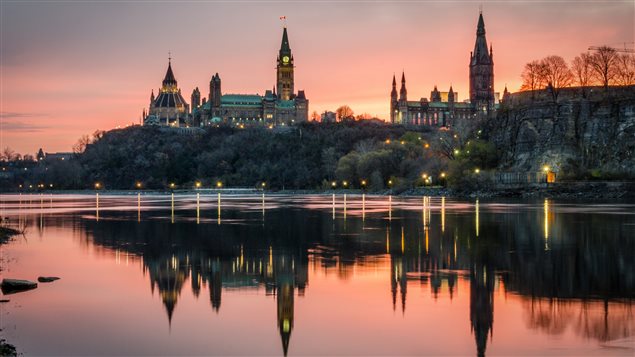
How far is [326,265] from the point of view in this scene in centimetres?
2820

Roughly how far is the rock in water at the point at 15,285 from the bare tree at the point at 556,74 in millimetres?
115442

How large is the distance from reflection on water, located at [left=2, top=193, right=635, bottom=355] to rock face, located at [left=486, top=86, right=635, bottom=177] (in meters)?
66.2

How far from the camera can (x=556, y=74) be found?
129750mm

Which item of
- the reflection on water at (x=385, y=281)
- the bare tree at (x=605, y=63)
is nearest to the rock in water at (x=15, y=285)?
the reflection on water at (x=385, y=281)

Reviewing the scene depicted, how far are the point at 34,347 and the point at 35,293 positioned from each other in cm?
685

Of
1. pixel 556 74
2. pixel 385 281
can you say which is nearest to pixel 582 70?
pixel 556 74

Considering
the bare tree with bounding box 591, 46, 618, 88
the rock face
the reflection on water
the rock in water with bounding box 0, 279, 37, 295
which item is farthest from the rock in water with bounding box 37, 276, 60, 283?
the bare tree with bounding box 591, 46, 618, 88

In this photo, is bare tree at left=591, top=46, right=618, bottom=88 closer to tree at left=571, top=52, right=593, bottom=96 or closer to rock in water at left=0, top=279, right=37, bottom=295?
tree at left=571, top=52, right=593, bottom=96

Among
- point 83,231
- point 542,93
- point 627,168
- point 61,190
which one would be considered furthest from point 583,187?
point 61,190

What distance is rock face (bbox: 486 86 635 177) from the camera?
107812 millimetres

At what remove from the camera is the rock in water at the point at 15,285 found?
2300cm

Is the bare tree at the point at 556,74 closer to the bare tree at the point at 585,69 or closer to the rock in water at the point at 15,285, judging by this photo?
the bare tree at the point at 585,69

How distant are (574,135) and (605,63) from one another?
56.2 ft

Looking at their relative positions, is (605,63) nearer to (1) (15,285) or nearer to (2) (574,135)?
(2) (574,135)
